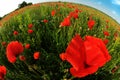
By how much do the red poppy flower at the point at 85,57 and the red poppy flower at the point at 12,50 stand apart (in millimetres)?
871

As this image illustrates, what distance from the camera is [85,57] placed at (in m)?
1.25

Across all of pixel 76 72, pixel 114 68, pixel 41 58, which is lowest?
pixel 114 68

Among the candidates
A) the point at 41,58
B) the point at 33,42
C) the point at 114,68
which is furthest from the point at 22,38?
the point at 114,68

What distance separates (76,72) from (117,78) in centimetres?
261

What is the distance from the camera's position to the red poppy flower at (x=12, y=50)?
2.06 m

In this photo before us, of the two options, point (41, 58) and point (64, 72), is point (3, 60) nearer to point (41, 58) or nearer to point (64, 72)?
point (41, 58)

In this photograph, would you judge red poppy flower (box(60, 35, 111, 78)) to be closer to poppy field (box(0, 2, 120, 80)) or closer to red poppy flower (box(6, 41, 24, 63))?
poppy field (box(0, 2, 120, 80))

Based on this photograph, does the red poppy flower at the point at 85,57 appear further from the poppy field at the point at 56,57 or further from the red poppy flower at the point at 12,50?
the red poppy flower at the point at 12,50

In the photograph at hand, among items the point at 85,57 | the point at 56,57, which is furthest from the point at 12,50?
the point at 56,57

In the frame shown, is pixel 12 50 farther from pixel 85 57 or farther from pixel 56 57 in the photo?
pixel 56 57

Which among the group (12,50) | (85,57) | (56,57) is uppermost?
(85,57)

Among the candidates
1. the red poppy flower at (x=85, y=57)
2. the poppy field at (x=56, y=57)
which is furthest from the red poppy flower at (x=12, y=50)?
the red poppy flower at (x=85, y=57)

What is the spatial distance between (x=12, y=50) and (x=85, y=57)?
3.12 ft

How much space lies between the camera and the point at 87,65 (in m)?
1.25
